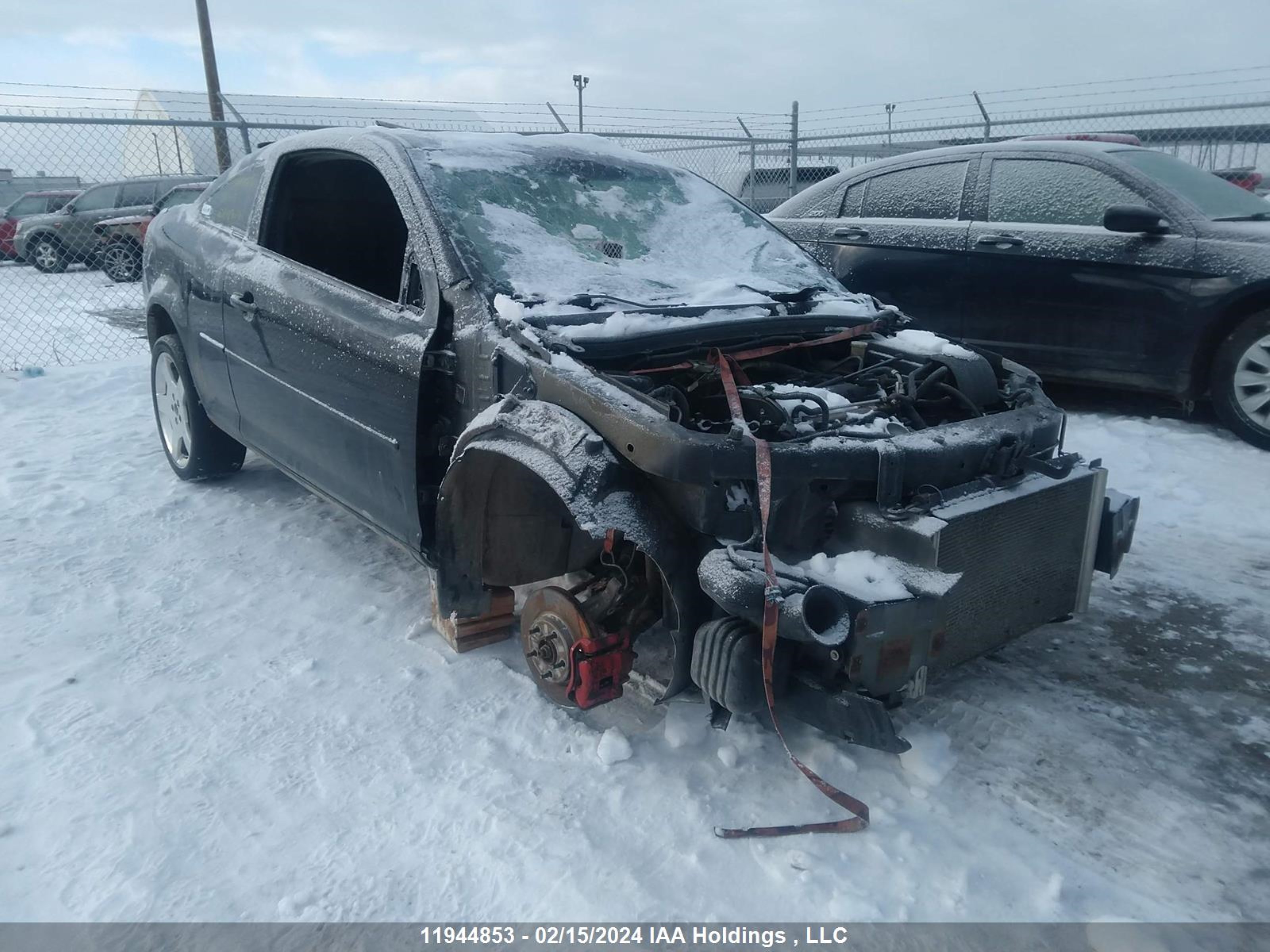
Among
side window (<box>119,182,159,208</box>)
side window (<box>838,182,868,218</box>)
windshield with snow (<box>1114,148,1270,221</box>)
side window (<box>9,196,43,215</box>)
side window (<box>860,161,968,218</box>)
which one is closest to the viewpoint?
windshield with snow (<box>1114,148,1270,221</box>)

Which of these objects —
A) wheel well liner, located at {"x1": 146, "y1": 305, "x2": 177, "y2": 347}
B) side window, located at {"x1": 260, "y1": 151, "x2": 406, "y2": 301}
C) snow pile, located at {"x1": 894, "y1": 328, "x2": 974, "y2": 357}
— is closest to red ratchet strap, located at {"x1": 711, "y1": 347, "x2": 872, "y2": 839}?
snow pile, located at {"x1": 894, "y1": 328, "x2": 974, "y2": 357}

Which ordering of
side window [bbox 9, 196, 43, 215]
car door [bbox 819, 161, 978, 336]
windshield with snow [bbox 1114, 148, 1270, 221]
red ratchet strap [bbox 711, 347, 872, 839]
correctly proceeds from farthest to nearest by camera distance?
side window [bbox 9, 196, 43, 215] → car door [bbox 819, 161, 978, 336] → windshield with snow [bbox 1114, 148, 1270, 221] → red ratchet strap [bbox 711, 347, 872, 839]

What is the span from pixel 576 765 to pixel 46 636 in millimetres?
2133

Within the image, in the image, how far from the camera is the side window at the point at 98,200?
15359 mm

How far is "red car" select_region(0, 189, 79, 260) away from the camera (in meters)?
17.1

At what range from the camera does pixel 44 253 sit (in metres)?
15.9

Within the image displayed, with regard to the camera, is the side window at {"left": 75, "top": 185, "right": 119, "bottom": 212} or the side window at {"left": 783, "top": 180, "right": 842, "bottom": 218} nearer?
the side window at {"left": 783, "top": 180, "right": 842, "bottom": 218}

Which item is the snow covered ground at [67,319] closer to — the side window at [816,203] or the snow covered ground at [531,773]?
the snow covered ground at [531,773]

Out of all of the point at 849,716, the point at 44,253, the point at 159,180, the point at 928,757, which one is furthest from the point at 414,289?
the point at 44,253

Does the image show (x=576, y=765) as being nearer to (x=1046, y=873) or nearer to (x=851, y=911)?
(x=851, y=911)

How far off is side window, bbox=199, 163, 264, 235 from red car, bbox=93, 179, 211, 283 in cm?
983

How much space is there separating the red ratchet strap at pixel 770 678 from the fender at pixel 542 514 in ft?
0.85

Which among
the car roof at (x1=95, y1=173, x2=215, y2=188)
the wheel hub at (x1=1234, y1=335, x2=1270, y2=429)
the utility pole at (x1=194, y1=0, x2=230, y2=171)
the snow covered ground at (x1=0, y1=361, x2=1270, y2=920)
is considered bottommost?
the snow covered ground at (x1=0, y1=361, x2=1270, y2=920)

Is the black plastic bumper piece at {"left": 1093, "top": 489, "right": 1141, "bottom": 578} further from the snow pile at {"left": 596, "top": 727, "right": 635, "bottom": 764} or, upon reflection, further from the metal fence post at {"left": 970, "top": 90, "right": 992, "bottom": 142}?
the metal fence post at {"left": 970, "top": 90, "right": 992, "bottom": 142}
